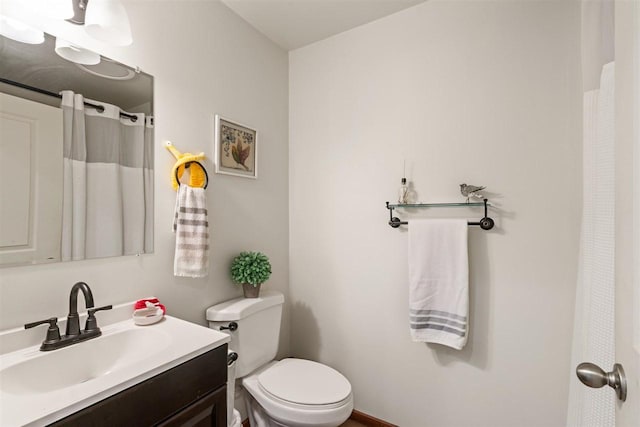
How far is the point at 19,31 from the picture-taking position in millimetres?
966

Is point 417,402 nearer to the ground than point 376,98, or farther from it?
nearer to the ground

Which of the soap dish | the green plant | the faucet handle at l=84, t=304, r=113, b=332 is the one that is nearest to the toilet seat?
the green plant

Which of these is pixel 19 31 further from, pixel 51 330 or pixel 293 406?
pixel 293 406

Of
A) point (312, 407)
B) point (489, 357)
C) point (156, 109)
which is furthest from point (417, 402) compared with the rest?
point (156, 109)

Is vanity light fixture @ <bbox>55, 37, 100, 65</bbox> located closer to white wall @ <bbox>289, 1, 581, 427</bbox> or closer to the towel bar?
white wall @ <bbox>289, 1, 581, 427</bbox>

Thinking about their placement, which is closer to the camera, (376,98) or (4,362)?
(4,362)

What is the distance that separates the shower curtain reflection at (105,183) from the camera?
1.08 m

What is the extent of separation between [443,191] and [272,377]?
1.28 metres

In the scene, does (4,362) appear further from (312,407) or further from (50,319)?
(312,407)

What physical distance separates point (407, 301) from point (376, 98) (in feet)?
3.86

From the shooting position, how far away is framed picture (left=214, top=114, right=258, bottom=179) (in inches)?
63.0

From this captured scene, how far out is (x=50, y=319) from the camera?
979 mm

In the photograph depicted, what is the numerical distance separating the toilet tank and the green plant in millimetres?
110

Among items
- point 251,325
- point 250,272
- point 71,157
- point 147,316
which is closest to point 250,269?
point 250,272
